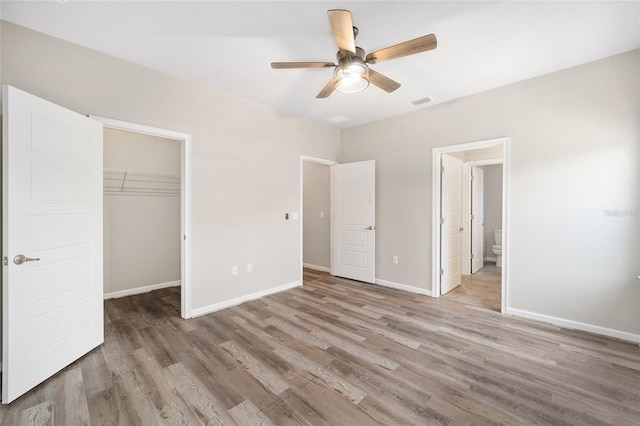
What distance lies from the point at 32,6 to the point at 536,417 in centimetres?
458

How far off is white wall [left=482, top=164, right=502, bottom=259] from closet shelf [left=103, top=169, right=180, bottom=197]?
709 centimetres

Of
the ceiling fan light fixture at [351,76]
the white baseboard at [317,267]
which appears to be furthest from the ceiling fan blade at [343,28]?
the white baseboard at [317,267]

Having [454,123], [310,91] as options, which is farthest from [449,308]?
[310,91]

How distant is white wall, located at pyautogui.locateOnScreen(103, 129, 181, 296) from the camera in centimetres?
403

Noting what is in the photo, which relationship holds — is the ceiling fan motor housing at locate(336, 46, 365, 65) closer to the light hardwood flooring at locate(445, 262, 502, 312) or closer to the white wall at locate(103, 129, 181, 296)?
the light hardwood flooring at locate(445, 262, 502, 312)

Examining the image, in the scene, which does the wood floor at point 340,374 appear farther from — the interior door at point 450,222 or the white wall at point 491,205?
the white wall at point 491,205

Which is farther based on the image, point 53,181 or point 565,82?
point 565,82

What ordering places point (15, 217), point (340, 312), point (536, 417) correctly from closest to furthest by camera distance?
point (536, 417), point (15, 217), point (340, 312)

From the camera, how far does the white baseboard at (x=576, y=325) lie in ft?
8.84

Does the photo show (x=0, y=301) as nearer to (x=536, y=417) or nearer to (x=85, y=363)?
(x=85, y=363)

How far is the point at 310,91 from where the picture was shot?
3.49m

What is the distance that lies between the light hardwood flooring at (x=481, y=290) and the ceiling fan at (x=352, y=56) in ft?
10.3

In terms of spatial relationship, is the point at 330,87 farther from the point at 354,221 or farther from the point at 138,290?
the point at 138,290

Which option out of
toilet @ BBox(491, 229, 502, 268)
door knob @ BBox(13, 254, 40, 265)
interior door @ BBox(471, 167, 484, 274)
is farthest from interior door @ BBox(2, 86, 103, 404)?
toilet @ BBox(491, 229, 502, 268)
